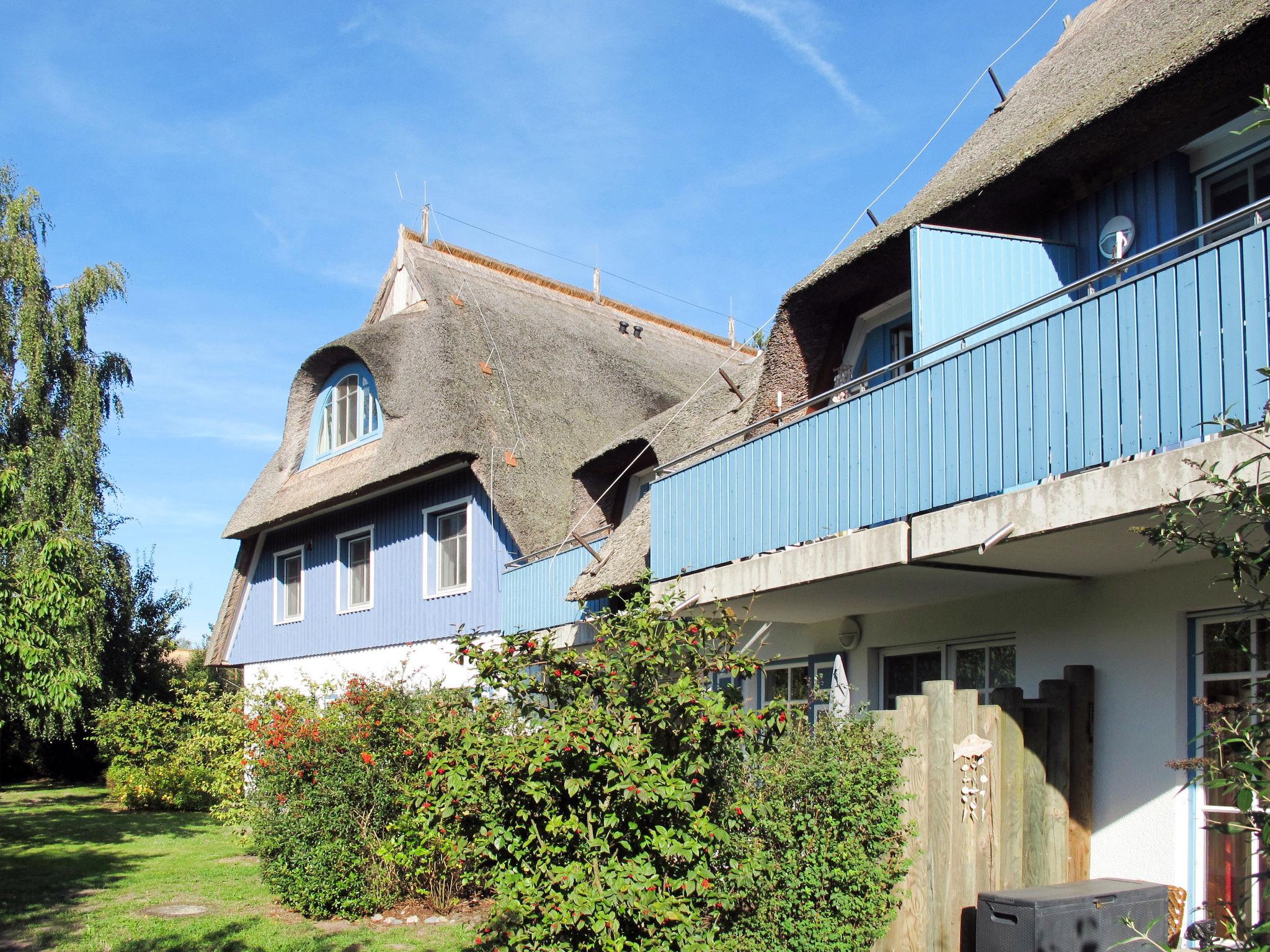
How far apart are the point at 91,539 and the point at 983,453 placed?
689 inches

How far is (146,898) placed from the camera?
11.7 metres

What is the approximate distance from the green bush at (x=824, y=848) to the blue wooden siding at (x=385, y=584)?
861cm

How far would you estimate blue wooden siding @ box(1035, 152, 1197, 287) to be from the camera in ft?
27.4

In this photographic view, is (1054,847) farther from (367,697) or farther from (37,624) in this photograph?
(37,624)

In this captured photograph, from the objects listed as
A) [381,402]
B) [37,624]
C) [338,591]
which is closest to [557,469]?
[381,402]

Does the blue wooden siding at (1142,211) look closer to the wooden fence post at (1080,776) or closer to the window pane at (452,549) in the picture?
the wooden fence post at (1080,776)

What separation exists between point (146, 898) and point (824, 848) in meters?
8.02

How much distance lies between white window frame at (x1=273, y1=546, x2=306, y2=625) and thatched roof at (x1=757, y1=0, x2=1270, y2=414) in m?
13.6

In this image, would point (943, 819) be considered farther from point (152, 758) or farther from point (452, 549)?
point (152, 758)

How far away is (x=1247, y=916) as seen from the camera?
20.3 ft

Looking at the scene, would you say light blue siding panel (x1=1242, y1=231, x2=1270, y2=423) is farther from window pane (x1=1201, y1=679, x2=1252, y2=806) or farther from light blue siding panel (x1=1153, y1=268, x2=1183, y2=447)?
window pane (x1=1201, y1=679, x2=1252, y2=806)

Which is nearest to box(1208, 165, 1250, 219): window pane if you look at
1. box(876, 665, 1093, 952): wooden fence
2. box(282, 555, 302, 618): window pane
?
box(876, 665, 1093, 952): wooden fence

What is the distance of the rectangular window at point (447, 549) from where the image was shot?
18.0 meters

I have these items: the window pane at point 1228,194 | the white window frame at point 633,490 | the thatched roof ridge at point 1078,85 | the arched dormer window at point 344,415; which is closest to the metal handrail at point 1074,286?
the window pane at point 1228,194
